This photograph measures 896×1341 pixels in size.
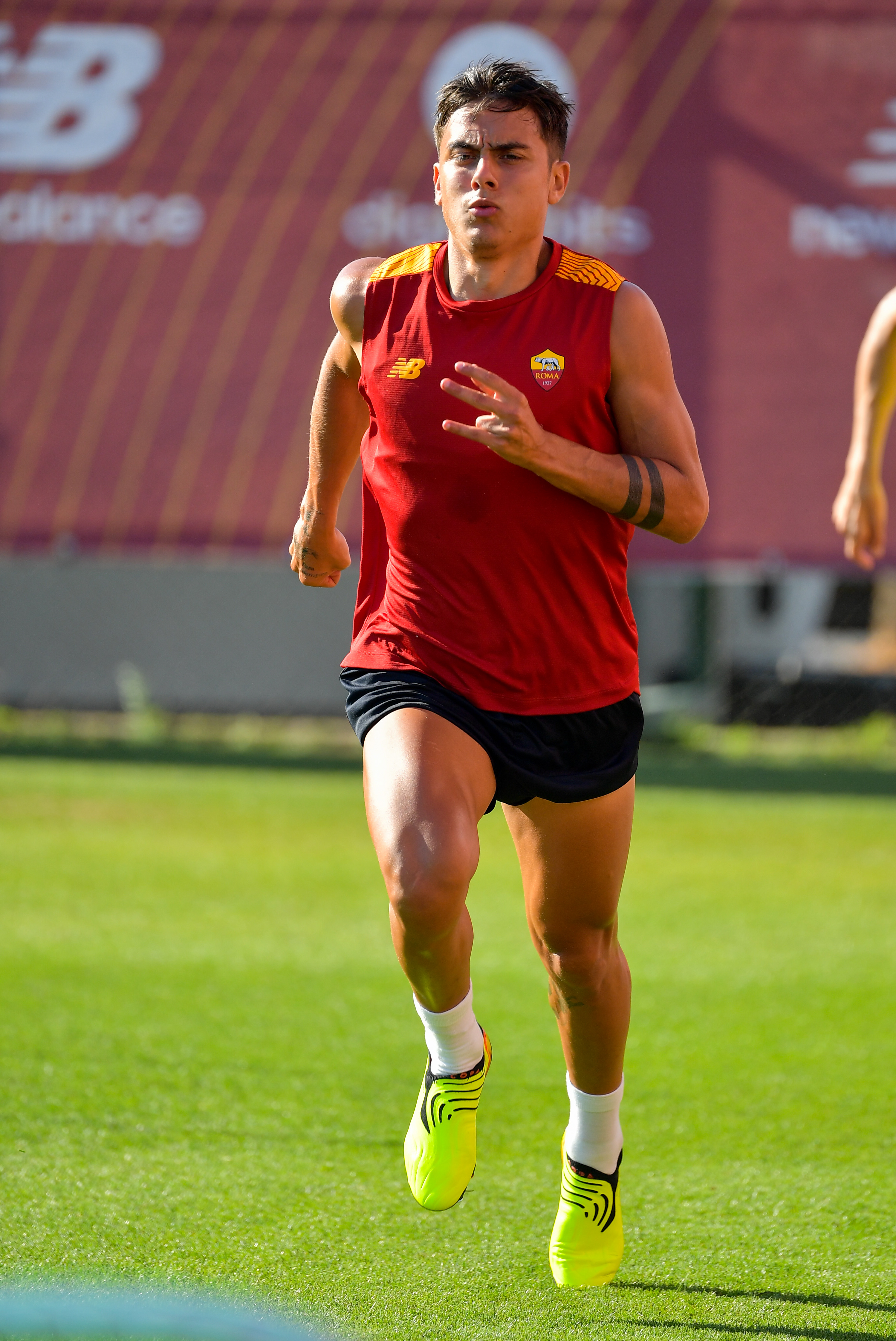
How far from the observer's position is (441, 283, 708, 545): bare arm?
2857 mm

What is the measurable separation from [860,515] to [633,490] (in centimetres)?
164

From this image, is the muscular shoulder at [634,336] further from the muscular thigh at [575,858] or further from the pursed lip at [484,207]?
the muscular thigh at [575,858]

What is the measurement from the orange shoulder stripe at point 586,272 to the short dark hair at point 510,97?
20 centimetres

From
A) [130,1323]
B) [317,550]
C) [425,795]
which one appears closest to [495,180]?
[317,550]

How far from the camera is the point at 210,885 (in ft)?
23.5

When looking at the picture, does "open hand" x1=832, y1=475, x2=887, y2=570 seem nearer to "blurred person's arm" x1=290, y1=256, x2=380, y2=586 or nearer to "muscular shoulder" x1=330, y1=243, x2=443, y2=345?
"blurred person's arm" x1=290, y1=256, x2=380, y2=586

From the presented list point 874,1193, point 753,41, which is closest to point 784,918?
point 874,1193

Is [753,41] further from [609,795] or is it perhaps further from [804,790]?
[609,795]

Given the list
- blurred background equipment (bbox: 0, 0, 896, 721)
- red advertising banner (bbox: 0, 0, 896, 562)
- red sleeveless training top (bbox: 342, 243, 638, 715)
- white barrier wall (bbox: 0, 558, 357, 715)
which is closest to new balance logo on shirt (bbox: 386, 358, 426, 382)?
red sleeveless training top (bbox: 342, 243, 638, 715)

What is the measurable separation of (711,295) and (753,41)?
1.61m

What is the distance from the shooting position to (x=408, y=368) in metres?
3.11

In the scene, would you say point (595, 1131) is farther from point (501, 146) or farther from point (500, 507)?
point (501, 146)

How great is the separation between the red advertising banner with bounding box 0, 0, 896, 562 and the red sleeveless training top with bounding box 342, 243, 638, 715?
6.71 metres

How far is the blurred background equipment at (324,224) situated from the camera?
9789mm
